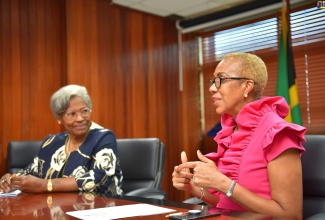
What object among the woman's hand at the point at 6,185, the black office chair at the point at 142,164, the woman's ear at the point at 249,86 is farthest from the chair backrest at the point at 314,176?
the woman's hand at the point at 6,185

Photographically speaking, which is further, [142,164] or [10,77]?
[10,77]

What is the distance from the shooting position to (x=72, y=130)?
7.95 feet

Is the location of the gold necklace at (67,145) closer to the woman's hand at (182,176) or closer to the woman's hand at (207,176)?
the woman's hand at (182,176)

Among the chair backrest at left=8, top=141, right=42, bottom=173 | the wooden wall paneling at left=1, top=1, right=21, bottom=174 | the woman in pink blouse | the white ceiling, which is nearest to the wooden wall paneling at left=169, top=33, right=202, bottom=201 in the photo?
the white ceiling

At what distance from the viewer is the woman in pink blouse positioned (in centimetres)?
142

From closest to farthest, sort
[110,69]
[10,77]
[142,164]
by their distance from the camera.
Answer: [142,164] → [10,77] → [110,69]

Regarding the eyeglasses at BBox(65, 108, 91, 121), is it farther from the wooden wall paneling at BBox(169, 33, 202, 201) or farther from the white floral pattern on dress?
the wooden wall paneling at BBox(169, 33, 202, 201)

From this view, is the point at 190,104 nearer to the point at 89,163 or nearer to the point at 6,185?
the point at 89,163

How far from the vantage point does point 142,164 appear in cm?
269

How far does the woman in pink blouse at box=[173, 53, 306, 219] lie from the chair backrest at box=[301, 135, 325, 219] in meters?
0.20

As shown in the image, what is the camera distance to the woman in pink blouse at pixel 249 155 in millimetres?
1419

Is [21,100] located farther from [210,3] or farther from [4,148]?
[210,3]

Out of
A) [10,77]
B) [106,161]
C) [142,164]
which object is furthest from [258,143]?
[10,77]

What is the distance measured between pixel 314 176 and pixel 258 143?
1.11ft
